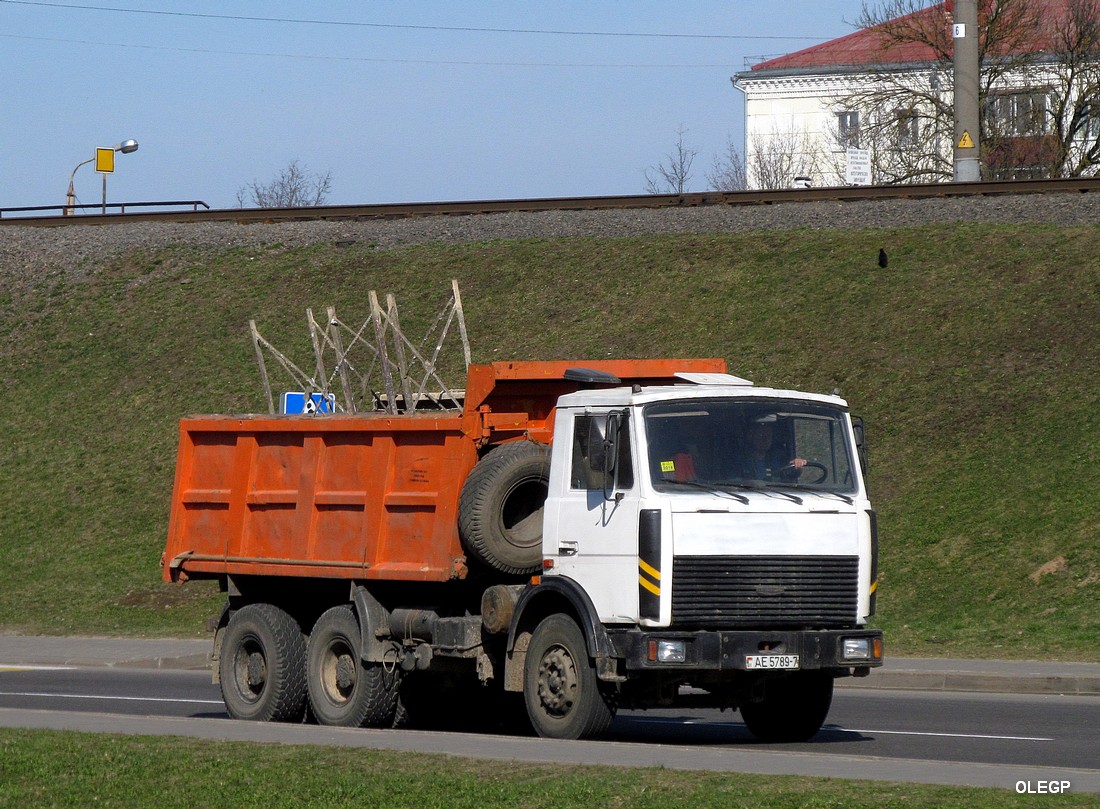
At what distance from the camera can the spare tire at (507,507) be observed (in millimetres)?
11836

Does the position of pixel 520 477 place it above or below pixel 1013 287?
below

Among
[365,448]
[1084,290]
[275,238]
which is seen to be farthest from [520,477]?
[275,238]

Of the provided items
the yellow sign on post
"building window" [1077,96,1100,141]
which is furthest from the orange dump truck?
"building window" [1077,96,1100,141]

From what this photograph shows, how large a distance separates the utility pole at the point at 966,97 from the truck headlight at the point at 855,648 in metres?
21.9

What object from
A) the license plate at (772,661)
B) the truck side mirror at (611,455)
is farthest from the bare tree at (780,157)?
the license plate at (772,661)

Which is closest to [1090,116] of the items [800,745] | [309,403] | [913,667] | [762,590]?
[913,667]

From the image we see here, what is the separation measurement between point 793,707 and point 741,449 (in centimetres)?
224

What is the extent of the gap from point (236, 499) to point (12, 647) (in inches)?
389

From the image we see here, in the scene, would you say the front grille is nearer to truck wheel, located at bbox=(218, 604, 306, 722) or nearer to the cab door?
the cab door

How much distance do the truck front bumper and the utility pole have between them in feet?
72.7

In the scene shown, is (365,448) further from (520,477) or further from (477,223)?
(477,223)

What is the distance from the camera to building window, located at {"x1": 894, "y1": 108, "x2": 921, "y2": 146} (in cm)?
4788

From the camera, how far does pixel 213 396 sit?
100ft

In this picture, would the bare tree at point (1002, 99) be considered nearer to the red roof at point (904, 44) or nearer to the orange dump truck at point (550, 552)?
the red roof at point (904, 44)
